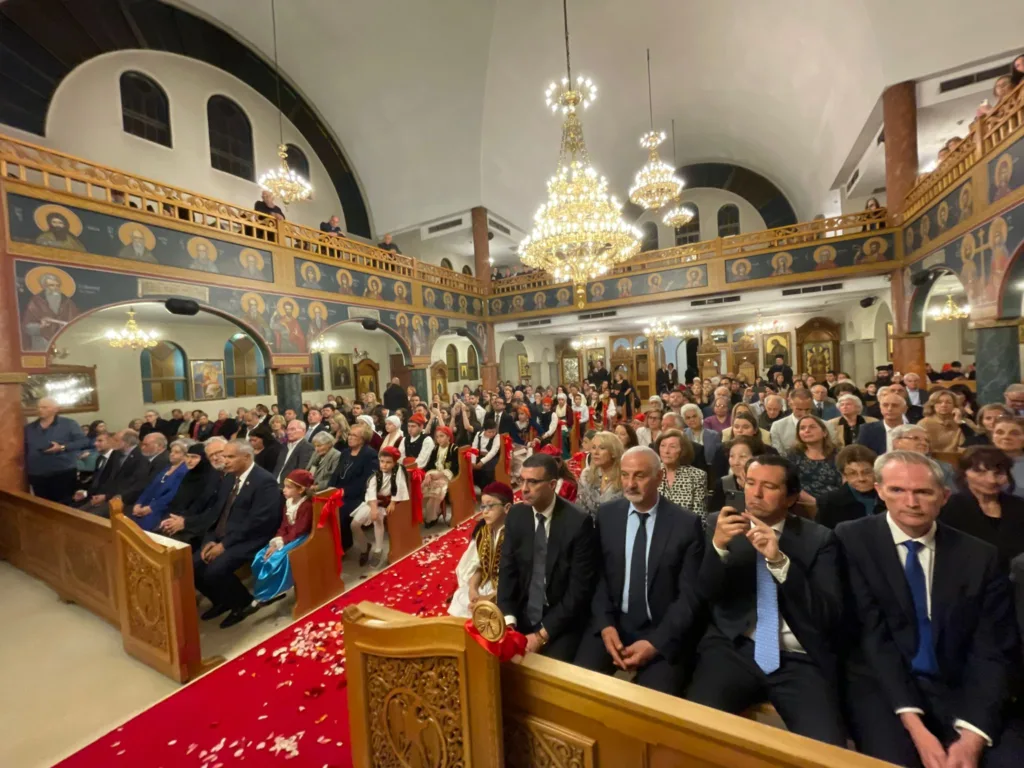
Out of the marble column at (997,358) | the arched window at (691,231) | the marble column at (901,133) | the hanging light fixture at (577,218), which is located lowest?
the marble column at (997,358)

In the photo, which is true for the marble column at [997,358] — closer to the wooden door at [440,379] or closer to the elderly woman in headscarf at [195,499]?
the elderly woman in headscarf at [195,499]

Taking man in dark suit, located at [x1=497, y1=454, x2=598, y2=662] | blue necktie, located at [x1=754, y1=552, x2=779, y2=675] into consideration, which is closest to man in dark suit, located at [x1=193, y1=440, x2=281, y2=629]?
man in dark suit, located at [x1=497, y1=454, x2=598, y2=662]

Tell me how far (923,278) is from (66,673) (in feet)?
41.2

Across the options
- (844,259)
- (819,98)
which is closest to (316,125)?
(819,98)

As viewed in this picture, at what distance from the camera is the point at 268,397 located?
12383 millimetres

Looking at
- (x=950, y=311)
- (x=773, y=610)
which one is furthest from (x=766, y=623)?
(x=950, y=311)

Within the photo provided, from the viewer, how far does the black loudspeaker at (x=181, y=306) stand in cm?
666

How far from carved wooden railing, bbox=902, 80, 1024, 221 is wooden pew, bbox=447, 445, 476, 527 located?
301 inches

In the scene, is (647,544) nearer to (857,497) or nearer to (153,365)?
(857,497)

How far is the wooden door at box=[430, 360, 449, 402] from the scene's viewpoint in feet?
50.7

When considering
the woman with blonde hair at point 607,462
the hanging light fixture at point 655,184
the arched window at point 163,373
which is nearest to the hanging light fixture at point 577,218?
the hanging light fixture at point 655,184

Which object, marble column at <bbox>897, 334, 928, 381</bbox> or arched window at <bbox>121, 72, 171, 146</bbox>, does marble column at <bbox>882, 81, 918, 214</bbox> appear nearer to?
marble column at <bbox>897, 334, 928, 381</bbox>

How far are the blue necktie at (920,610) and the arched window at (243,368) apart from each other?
1307 centimetres

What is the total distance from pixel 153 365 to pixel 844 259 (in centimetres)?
1642
